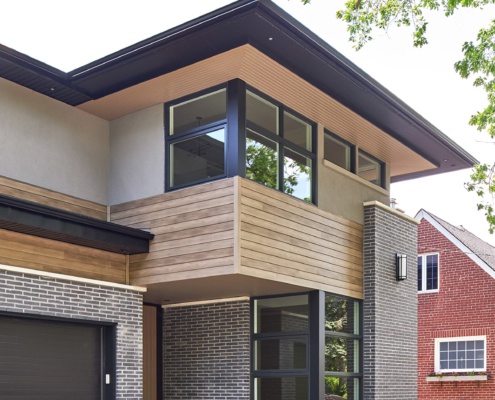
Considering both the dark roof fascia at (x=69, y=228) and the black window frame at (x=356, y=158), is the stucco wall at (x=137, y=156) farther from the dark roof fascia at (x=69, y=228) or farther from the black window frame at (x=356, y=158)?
the black window frame at (x=356, y=158)

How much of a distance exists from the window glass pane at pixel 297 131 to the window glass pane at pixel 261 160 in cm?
48

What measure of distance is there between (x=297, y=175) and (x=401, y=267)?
10.0ft

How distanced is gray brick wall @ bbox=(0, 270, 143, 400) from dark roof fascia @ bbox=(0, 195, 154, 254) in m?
0.57

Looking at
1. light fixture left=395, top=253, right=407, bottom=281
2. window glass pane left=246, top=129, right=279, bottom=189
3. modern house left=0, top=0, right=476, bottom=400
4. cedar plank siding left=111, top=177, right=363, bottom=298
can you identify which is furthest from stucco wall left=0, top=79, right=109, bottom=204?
light fixture left=395, top=253, right=407, bottom=281

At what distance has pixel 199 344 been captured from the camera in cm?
1279

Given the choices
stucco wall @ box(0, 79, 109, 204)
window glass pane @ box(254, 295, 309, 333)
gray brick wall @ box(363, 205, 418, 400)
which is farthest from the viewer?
gray brick wall @ box(363, 205, 418, 400)

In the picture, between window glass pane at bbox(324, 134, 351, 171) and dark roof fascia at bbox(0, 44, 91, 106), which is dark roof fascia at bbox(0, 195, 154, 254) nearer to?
dark roof fascia at bbox(0, 44, 91, 106)

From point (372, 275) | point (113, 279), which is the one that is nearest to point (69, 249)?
point (113, 279)

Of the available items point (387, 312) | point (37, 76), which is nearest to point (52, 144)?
point (37, 76)

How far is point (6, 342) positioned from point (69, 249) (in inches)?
59.6

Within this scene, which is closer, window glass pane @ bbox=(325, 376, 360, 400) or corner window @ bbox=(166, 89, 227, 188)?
corner window @ bbox=(166, 89, 227, 188)

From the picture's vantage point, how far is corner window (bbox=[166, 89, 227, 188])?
10516 millimetres

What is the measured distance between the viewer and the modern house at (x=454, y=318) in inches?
778

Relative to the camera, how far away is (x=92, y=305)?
1027 centimetres
